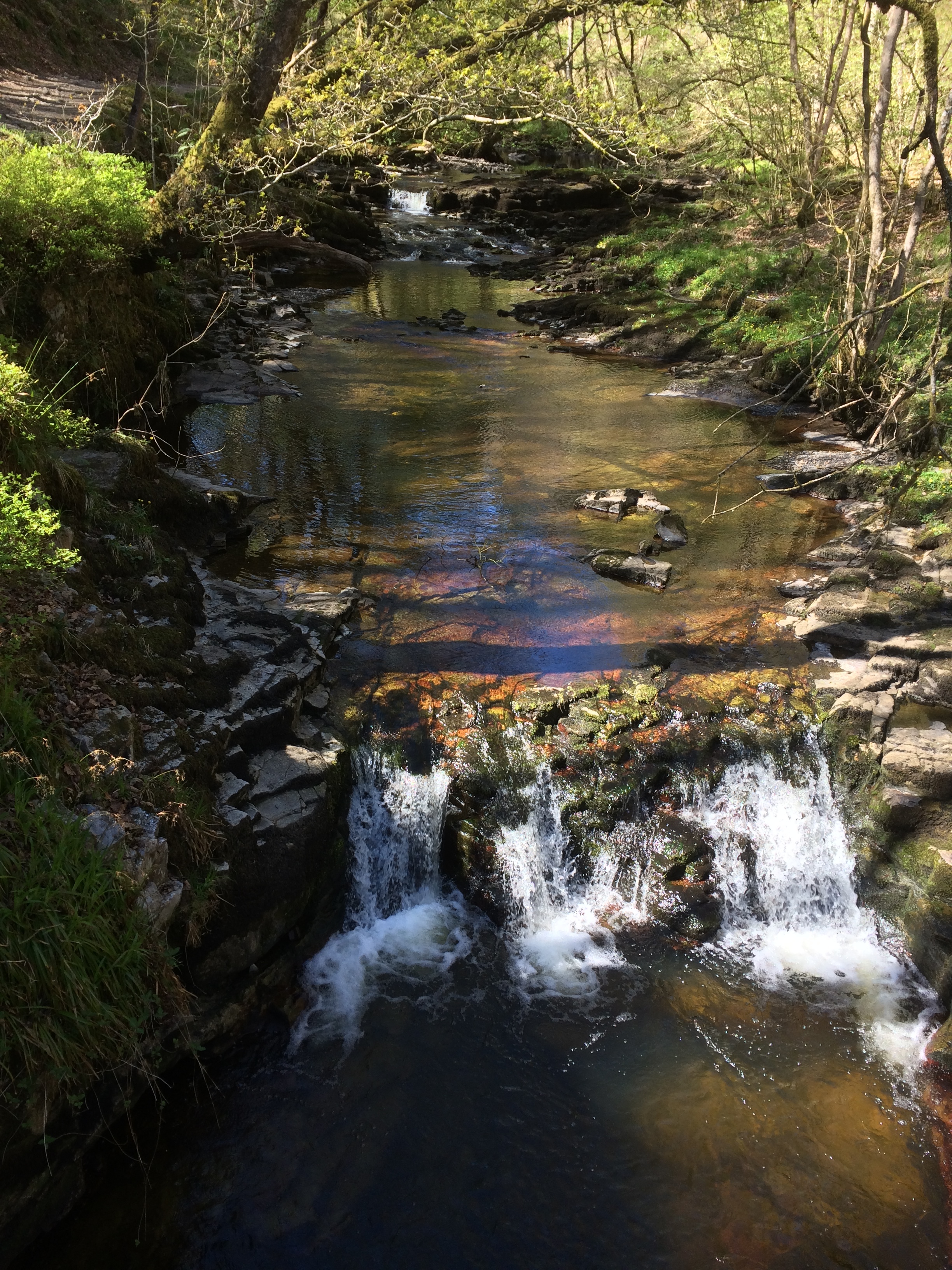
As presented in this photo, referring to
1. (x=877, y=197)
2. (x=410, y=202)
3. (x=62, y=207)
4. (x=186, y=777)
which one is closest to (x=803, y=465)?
(x=877, y=197)

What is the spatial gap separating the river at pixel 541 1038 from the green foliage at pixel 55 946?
984 mm

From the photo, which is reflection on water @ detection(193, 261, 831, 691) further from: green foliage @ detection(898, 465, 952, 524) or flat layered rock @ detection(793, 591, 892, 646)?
green foliage @ detection(898, 465, 952, 524)

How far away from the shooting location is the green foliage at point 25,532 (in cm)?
455

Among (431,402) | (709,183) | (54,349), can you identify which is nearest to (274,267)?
(431,402)

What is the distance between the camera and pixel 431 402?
12.8 meters

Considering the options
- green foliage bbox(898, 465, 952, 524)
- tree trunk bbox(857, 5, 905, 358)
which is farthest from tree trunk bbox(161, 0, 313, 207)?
green foliage bbox(898, 465, 952, 524)

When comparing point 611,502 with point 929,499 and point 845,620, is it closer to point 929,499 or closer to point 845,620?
point 845,620

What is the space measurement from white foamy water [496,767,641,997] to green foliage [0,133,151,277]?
6.20m

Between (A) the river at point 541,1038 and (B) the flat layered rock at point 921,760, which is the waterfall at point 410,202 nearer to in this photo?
(A) the river at point 541,1038

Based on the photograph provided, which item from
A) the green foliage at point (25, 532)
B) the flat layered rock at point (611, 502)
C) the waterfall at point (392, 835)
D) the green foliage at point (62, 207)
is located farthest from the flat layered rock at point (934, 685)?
the green foliage at point (62, 207)

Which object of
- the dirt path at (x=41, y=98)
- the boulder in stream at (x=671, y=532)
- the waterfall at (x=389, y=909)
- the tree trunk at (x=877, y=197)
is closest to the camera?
the waterfall at (x=389, y=909)

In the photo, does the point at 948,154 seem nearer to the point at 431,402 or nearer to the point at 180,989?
the point at 431,402

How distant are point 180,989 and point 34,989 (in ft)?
2.69

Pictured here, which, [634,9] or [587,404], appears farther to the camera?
[587,404]
